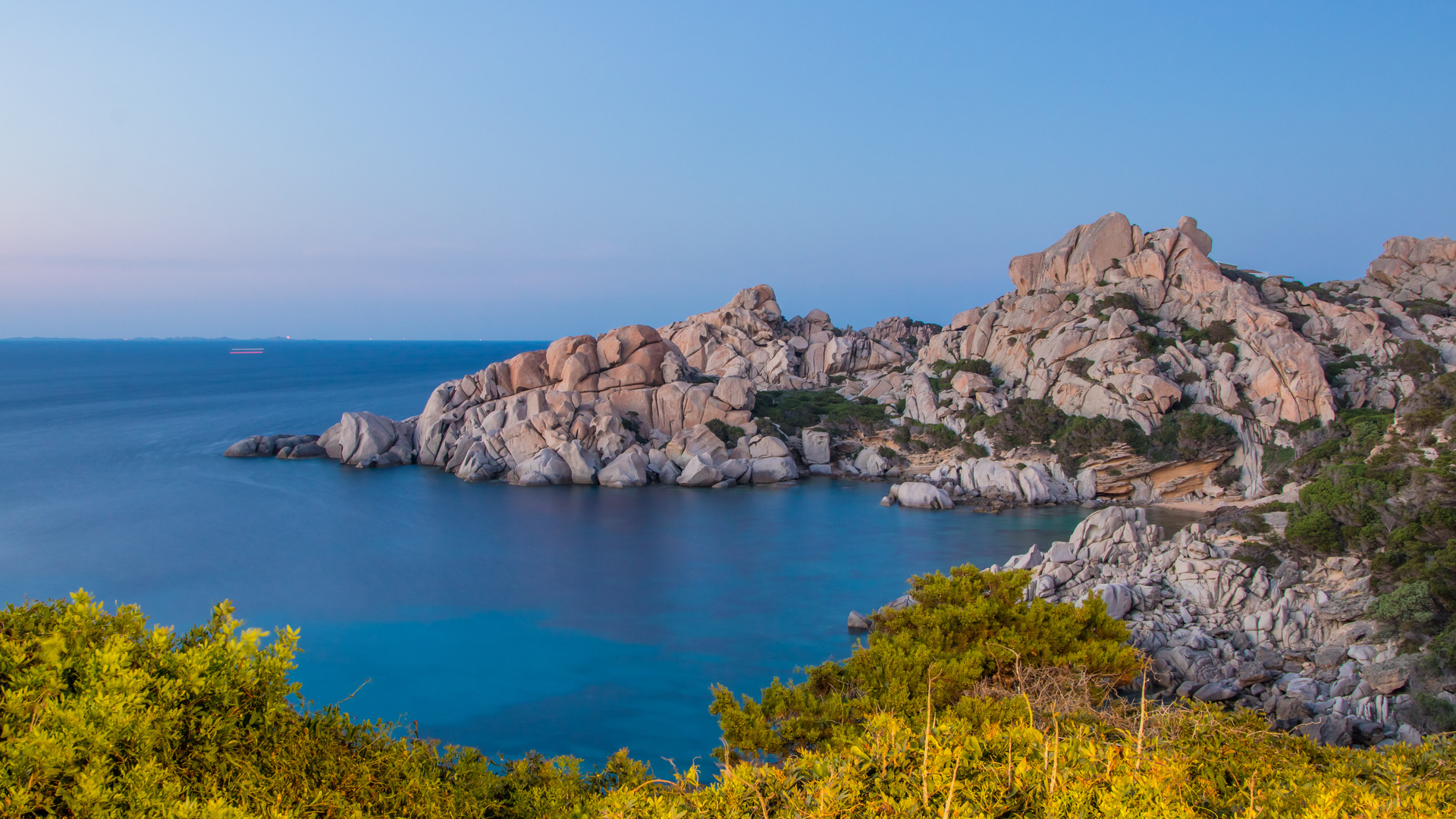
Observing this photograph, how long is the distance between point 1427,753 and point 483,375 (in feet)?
151

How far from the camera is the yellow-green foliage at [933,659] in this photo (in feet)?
32.8

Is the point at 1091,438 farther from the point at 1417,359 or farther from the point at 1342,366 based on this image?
the point at 1417,359

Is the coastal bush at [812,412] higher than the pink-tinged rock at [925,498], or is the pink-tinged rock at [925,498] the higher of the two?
the coastal bush at [812,412]

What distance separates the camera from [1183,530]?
2191 cm

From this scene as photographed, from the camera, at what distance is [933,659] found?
37.9 feet

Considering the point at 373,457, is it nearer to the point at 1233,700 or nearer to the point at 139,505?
the point at 139,505

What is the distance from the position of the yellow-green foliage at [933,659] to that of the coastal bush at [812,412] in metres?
33.4

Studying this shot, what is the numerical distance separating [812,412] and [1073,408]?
14553mm

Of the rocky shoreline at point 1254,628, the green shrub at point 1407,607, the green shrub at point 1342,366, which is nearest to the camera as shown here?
the rocky shoreline at point 1254,628

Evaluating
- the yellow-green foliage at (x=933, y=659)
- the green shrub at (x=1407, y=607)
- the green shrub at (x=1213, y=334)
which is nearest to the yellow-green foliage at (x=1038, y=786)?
the yellow-green foliage at (x=933, y=659)

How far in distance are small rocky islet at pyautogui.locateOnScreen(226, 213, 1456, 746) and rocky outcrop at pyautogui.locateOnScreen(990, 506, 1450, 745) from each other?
0.25 meters

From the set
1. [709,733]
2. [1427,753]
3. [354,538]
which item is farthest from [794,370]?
[1427,753]

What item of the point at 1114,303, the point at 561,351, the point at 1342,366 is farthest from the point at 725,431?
the point at 1342,366

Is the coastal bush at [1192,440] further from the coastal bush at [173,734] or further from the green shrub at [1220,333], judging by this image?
the coastal bush at [173,734]
